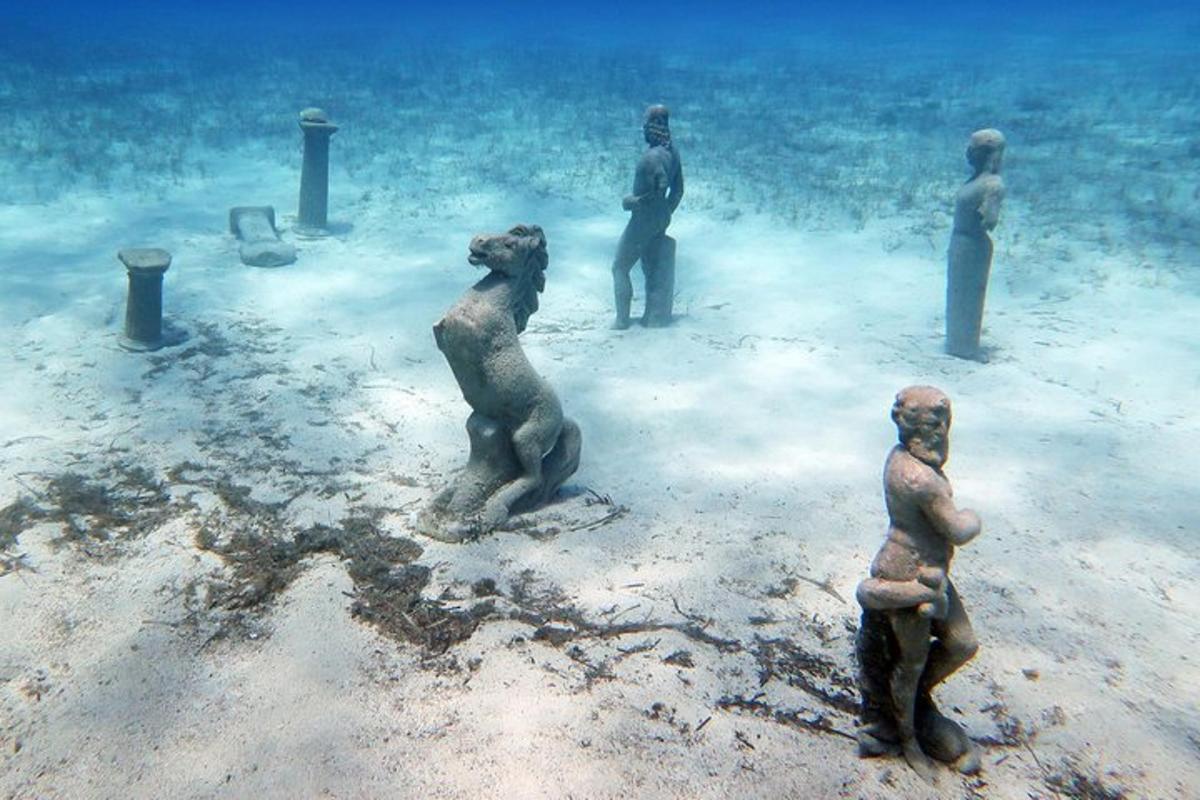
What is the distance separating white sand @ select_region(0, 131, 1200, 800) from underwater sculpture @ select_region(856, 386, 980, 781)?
181mm

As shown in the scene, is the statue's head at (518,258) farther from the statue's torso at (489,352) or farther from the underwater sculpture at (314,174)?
the underwater sculpture at (314,174)

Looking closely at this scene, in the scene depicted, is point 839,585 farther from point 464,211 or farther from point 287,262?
point 464,211

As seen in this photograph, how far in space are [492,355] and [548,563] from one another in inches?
52.4

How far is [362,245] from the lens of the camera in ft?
39.2

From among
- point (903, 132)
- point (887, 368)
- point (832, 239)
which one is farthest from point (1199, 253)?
point (903, 132)

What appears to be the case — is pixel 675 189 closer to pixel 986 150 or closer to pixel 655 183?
pixel 655 183

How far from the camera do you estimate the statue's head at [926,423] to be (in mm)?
2850

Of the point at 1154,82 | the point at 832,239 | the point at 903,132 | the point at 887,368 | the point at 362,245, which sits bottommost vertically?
the point at 887,368

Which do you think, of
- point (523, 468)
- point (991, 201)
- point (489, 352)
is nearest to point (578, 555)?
point (523, 468)

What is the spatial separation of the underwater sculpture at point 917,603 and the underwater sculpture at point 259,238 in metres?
10.1

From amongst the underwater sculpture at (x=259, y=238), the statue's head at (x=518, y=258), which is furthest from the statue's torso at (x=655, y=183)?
the underwater sculpture at (x=259, y=238)

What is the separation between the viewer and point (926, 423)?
2.86 metres

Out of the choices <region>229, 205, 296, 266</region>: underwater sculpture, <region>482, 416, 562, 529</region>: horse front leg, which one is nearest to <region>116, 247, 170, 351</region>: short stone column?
<region>229, 205, 296, 266</region>: underwater sculpture

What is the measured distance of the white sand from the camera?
3115 millimetres
